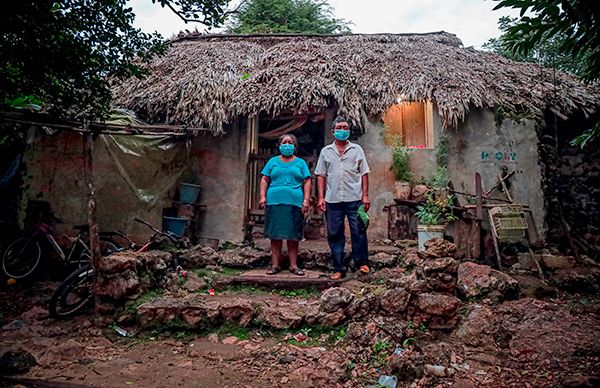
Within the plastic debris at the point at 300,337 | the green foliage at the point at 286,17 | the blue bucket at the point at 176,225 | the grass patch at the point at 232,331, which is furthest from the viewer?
the green foliage at the point at 286,17

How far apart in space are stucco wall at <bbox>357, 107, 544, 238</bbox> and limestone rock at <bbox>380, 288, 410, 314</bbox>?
111 inches

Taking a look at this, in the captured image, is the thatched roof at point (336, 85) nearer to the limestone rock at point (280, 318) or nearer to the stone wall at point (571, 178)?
the stone wall at point (571, 178)

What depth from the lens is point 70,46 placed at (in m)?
2.78

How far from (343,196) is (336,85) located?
106 inches

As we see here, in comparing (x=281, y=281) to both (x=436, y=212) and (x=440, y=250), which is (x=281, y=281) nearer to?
(x=440, y=250)

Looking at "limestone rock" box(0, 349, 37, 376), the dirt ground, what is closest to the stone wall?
the dirt ground

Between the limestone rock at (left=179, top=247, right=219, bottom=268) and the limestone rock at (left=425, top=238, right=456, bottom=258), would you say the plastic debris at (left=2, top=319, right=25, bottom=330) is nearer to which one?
the limestone rock at (left=179, top=247, right=219, bottom=268)

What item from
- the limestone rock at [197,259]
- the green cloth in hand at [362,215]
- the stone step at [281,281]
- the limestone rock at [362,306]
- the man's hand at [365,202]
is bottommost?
the limestone rock at [362,306]

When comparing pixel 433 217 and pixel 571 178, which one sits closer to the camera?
pixel 433 217

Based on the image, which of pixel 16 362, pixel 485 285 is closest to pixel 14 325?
pixel 16 362

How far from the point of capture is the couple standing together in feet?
13.4

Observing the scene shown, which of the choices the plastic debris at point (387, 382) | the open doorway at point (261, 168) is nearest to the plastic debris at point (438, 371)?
the plastic debris at point (387, 382)

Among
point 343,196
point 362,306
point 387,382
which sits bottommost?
point 387,382

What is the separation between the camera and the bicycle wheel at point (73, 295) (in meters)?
3.61
